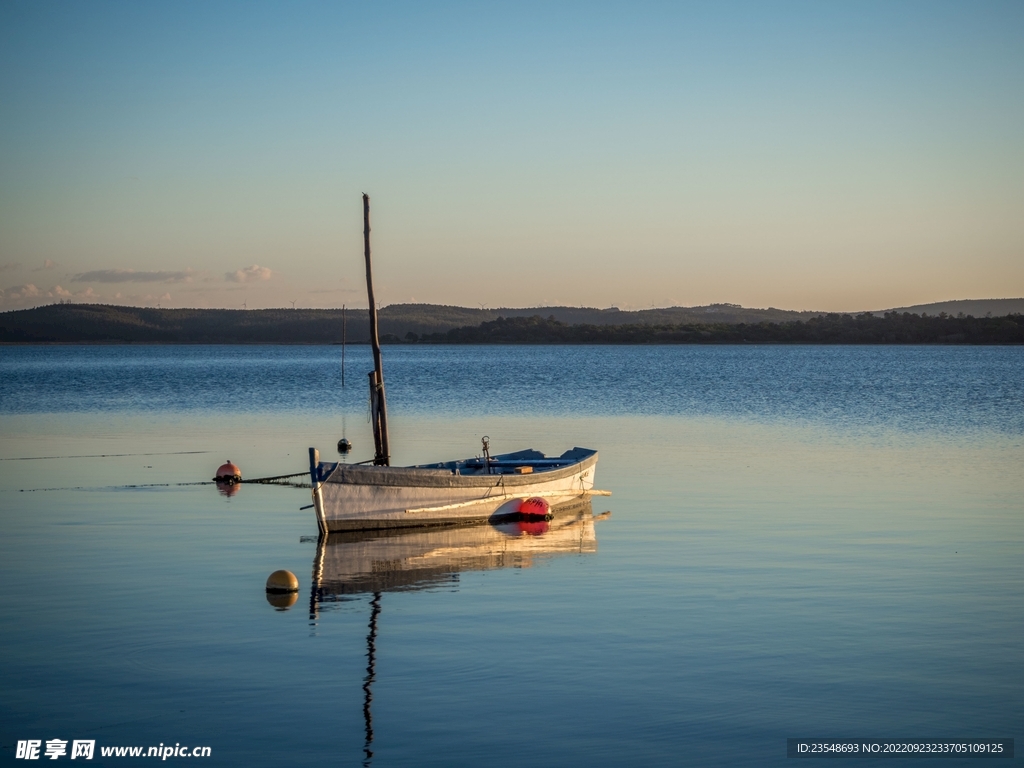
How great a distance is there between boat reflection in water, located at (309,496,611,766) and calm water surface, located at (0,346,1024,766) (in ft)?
0.26

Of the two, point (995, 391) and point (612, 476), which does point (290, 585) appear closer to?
point (612, 476)

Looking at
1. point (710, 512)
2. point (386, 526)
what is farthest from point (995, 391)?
point (386, 526)

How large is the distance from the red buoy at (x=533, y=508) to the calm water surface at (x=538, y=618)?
996 mm

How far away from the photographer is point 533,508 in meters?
21.9

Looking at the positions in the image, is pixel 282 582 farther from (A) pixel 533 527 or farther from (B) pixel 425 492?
(A) pixel 533 527

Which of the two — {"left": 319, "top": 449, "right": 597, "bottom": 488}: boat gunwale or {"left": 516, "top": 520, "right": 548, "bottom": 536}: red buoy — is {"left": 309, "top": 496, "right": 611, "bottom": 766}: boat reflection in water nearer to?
{"left": 516, "top": 520, "right": 548, "bottom": 536}: red buoy

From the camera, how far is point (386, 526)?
19766 millimetres

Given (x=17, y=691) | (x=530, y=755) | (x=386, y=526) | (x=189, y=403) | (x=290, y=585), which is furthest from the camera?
(x=189, y=403)

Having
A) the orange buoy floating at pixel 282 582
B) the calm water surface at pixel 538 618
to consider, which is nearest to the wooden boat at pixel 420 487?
the calm water surface at pixel 538 618

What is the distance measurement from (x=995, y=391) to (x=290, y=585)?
5682cm

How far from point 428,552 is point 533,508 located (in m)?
4.20

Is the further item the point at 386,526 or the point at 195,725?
the point at 386,526

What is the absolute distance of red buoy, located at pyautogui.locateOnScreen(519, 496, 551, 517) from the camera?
21828mm

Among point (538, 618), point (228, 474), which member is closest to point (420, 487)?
point (538, 618)
